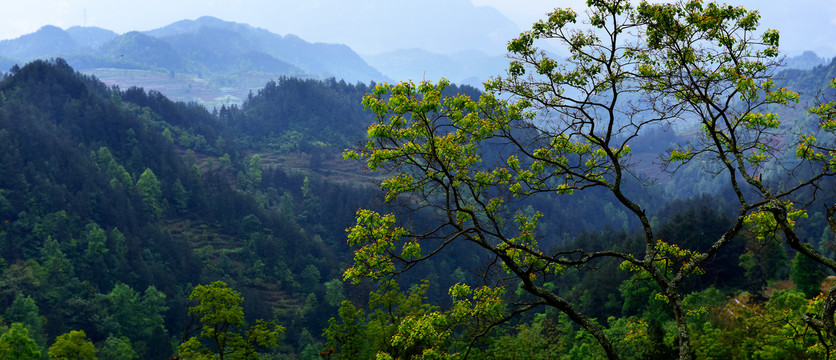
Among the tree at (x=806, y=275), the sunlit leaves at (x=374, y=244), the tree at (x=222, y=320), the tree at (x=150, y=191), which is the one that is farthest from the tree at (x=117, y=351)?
the tree at (x=806, y=275)

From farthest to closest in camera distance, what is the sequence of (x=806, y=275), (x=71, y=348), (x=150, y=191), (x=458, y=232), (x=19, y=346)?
(x=150, y=191) → (x=806, y=275) → (x=19, y=346) → (x=71, y=348) → (x=458, y=232)

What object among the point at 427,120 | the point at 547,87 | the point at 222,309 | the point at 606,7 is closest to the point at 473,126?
the point at 427,120

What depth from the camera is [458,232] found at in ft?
42.0

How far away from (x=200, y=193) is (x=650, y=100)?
15855 centimetres

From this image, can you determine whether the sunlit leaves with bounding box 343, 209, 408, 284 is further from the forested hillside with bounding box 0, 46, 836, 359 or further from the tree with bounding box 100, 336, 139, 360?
the tree with bounding box 100, 336, 139, 360

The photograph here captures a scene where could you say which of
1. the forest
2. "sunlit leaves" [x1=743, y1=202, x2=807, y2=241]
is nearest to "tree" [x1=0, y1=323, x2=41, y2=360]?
the forest

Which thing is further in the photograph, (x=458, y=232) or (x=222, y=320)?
(x=222, y=320)

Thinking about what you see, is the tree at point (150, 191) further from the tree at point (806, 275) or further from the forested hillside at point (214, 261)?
the tree at point (806, 275)

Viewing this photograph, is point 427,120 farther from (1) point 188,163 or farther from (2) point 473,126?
(1) point 188,163

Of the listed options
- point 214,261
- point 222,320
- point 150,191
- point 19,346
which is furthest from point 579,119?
point 150,191

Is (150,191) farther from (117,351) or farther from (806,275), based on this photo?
(806,275)

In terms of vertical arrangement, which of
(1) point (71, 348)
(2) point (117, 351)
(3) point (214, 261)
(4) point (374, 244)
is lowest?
(3) point (214, 261)

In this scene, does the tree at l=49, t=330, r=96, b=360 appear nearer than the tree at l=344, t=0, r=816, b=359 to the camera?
No

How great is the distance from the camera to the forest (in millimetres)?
12961
